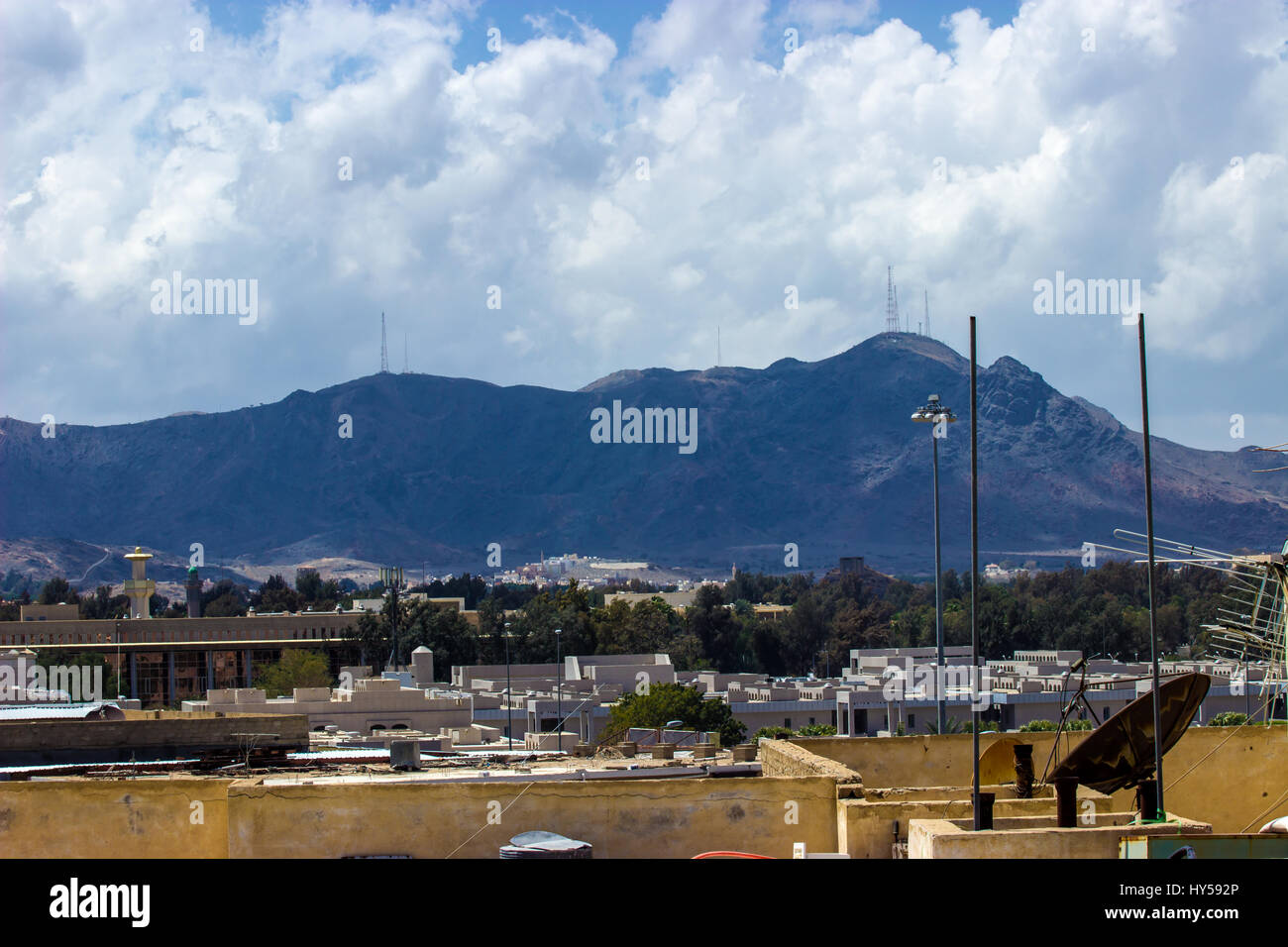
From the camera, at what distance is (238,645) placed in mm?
120938

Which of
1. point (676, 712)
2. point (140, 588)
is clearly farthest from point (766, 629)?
point (676, 712)

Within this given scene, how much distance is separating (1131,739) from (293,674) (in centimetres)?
9029

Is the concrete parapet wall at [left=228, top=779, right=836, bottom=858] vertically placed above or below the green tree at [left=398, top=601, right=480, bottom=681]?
above

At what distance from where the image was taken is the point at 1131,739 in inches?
705

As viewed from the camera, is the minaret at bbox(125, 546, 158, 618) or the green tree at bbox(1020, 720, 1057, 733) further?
the minaret at bbox(125, 546, 158, 618)

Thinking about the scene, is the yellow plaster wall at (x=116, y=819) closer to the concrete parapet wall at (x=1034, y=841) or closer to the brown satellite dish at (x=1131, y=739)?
the concrete parapet wall at (x=1034, y=841)

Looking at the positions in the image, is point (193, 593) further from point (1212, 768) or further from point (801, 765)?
point (801, 765)

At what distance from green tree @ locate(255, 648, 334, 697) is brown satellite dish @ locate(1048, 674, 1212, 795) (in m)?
80.9

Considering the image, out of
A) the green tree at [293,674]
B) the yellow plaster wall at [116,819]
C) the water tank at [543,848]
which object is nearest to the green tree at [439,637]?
the green tree at [293,674]

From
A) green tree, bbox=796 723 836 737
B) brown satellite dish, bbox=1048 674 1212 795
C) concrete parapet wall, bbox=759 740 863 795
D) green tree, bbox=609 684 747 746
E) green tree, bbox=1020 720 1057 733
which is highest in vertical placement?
brown satellite dish, bbox=1048 674 1212 795

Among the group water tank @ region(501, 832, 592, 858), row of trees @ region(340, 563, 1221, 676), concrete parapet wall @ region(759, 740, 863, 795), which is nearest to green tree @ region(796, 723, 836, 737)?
row of trees @ region(340, 563, 1221, 676)

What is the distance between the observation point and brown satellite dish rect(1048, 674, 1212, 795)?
17.7 m

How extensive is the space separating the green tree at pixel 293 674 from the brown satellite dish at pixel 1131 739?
8093cm

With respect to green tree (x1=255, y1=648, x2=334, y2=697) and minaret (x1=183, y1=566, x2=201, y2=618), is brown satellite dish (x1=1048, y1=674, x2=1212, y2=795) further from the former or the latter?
minaret (x1=183, y1=566, x2=201, y2=618)
